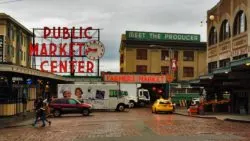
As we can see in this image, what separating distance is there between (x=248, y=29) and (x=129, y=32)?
4781cm

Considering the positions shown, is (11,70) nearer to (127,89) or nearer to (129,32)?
(127,89)

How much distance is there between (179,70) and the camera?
89375 mm

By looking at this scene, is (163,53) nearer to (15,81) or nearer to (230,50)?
(15,81)

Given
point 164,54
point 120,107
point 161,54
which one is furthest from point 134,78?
point 120,107

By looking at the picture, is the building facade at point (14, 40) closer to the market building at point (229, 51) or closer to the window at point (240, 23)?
the market building at point (229, 51)

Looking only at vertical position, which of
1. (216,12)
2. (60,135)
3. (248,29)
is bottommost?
(60,135)

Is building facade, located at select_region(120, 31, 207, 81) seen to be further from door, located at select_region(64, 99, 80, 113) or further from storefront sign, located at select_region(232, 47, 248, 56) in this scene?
door, located at select_region(64, 99, 80, 113)

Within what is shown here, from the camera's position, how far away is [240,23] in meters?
44.3

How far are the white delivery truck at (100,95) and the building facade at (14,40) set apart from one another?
71.4 ft

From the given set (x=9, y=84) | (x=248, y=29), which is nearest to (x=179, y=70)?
(x=248, y=29)

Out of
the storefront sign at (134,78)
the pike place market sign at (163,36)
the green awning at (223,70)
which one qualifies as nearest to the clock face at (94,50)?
the storefront sign at (134,78)

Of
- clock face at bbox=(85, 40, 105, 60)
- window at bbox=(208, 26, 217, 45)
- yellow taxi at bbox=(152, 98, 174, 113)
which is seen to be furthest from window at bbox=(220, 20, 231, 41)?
clock face at bbox=(85, 40, 105, 60)

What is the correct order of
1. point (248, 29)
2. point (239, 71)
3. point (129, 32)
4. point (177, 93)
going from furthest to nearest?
point (129, 32), point (177, 93), point (248, 29), point (239, 71)

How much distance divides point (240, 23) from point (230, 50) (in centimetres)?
331
